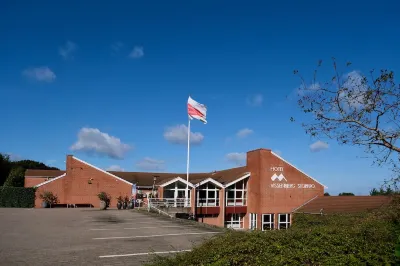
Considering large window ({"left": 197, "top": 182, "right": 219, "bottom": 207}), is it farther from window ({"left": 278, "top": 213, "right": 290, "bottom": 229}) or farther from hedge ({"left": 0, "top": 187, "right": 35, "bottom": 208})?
hedge ({"left": 0, "top": 187, "right": 35, "bottom": 208})

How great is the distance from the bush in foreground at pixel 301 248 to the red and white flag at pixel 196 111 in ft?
89.4

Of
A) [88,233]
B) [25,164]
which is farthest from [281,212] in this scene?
[25,164]

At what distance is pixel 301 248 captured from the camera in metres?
6.29

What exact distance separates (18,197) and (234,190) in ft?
72.6

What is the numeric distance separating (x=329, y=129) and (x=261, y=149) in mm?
30462

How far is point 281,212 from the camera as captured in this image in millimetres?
39906

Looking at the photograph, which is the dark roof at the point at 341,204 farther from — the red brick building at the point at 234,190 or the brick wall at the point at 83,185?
the brick wall at the point at 83,185

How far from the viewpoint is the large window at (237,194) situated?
4012 cm

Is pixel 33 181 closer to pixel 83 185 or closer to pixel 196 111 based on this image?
pixel 83 185

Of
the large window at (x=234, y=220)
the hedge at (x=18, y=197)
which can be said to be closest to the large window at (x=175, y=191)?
the large window at (x=234, y=220)

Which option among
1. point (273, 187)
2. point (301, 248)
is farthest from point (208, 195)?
point (301, 248)

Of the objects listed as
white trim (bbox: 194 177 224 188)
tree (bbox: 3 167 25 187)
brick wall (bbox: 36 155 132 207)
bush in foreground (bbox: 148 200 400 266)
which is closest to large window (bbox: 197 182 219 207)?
white trim (bbox: 194 177 224 188)

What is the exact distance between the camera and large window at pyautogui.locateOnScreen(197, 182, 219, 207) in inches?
1516

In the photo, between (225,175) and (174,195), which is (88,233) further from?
(225,175)
